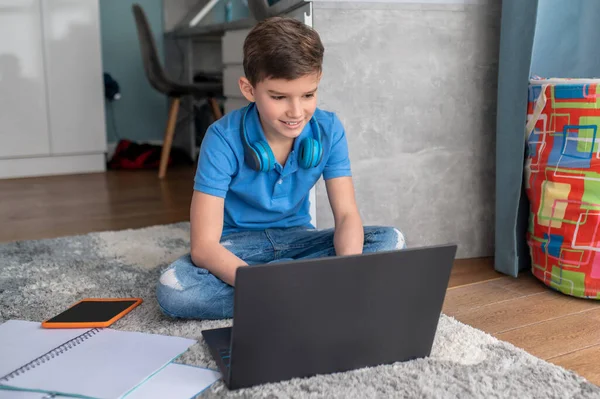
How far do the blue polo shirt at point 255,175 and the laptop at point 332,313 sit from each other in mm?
351

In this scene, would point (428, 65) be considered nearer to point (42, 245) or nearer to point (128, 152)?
point (42, 245)

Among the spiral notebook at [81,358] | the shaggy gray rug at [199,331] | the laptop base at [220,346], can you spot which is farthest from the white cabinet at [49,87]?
the laptop base at [220,346]

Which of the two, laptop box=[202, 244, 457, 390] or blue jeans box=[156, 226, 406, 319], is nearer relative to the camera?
laptop box=[202, 244, 457, 390]

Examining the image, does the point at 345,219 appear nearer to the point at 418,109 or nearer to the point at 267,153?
the point at 267,153

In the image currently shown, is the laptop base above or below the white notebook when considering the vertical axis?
above

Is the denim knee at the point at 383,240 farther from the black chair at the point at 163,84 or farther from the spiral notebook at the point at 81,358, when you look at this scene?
the black chair at the point at 163,84

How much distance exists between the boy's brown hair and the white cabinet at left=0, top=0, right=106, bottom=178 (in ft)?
7.03

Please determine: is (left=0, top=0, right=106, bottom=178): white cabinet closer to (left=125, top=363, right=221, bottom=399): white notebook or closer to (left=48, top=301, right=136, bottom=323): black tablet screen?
(left=48, top=301, right=136, bottom=323): black tablet screen

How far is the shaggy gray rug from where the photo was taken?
0.91 metres

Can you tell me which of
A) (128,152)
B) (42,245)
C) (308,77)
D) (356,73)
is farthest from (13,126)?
(308,77)

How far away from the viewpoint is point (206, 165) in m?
1.18

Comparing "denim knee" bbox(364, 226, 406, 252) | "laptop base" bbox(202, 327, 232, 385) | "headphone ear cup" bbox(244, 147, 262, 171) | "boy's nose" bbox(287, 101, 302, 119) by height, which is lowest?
"laptop base" bbox(202, 327, 232, 385)

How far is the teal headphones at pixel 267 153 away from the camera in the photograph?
46.3 inches

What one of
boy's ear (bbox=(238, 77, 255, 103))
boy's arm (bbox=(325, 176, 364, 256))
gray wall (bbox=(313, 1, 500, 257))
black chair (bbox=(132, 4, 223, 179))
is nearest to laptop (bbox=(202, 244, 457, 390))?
boy's arm (bbox=(325, 176, 364, 256))
